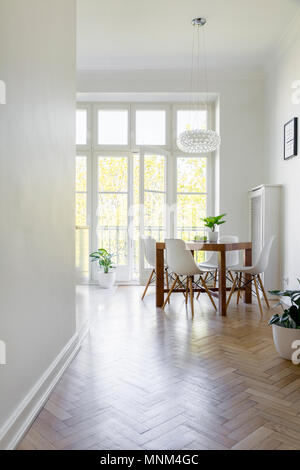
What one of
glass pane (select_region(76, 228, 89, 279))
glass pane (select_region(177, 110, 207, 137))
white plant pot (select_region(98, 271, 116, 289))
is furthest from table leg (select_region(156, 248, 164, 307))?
glass pane (select_region(177, 110, 207, 137))

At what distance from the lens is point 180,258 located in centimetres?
406

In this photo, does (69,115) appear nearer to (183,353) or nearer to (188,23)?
(183,353)

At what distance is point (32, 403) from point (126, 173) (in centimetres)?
474

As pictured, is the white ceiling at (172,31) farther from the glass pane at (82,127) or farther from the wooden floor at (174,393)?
the wooden floor at (174,393)

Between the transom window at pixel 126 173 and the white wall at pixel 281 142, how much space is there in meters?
1.20

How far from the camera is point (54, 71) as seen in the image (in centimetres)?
232

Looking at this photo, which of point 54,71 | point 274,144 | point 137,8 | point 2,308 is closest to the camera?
point 2,308

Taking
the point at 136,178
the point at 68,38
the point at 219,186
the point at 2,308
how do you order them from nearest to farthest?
the point at 2,308
the point at 68,38
the point at 219,186
the point at 136,178

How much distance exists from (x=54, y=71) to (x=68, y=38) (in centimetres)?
57

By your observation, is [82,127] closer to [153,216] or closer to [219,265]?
[153,216]

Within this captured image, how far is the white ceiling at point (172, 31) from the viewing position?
3.97 metres

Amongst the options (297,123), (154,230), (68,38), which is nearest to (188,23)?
(297,123)

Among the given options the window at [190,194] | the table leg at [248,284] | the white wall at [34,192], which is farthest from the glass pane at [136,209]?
the white wall at [34,192]
